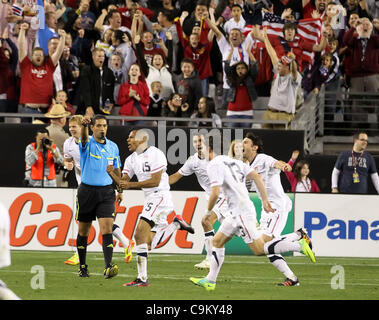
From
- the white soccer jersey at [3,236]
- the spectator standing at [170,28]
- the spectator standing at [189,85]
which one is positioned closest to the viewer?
the white soccer jersey at [3,236]

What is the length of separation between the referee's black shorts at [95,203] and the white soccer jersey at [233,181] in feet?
5.95

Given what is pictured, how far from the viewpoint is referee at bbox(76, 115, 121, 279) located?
44.2ft

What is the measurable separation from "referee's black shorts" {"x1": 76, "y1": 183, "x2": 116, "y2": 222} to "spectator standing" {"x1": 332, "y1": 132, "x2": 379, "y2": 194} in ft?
22.4

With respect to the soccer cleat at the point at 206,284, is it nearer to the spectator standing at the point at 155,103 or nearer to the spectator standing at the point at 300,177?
the spectator standing at the point at 300,177

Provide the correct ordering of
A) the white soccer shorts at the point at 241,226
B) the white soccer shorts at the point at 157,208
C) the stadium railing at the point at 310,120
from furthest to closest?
the stadium railing at the point at 310,120 < the white soccer shorts at the point at 157,208 < the white soccer shorts at the point at 241,226

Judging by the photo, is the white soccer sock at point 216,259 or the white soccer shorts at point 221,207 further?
the white soccer shorts at point 221,207

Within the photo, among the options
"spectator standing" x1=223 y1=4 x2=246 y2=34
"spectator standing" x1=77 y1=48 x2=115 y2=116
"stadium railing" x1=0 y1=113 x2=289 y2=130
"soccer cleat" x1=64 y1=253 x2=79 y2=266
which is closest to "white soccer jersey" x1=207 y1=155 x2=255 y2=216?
"soccer cleat" x1=64 y1=253 x2=79 y2=266

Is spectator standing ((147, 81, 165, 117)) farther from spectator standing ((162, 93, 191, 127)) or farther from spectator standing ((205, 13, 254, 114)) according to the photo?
spectator standing ((205, 13, 254, 114))

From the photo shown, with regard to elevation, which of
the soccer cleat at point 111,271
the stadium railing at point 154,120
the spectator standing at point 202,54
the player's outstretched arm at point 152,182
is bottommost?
the soccer cleat at point 111,271

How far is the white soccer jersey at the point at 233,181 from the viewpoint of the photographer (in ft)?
41.0

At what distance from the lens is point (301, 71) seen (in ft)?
69.3

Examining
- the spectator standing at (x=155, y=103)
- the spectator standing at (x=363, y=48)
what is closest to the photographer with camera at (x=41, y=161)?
the spectator standing at (x=155, y=103)

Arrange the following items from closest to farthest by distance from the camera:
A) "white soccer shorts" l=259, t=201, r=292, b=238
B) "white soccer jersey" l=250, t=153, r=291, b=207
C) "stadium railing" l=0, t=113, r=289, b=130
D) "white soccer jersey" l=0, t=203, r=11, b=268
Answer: "white soccer jersey" l=0, t=203, r=11, b=268, "white soccer shorts" l=259, t=201, r=292, b=238, "white soccer jersey" l=250, t=153, r=291, b=207, "stadium railing" l=0, t=113, r=289, b=130
